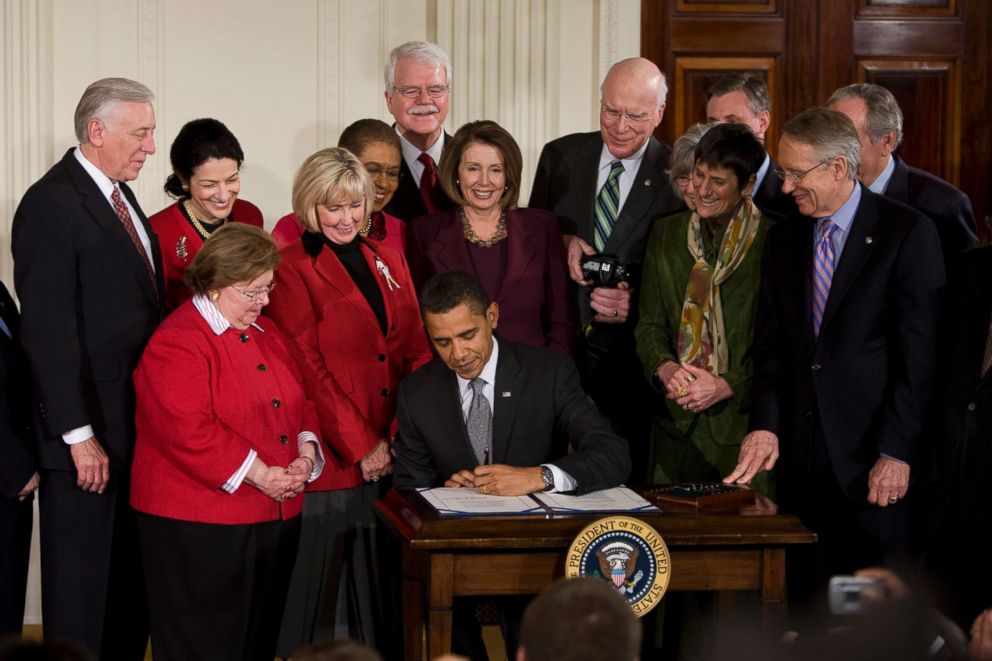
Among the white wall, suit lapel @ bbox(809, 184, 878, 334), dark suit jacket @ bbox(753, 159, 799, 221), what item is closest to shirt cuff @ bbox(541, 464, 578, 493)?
suit lapel @ bbox(809, 184, 878, 334)

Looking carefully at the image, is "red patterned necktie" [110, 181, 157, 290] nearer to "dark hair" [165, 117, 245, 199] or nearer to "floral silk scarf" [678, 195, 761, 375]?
"dark hair" [165, 117, 245, 199]

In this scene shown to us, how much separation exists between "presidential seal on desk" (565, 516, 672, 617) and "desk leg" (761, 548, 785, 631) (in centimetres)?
27

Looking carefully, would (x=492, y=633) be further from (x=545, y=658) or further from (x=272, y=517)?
(x=545, y=658)

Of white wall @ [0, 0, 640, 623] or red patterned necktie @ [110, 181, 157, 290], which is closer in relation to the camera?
red patterned necktie @ [110, 181, 157, 290]

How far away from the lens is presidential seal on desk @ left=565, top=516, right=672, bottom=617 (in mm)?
3434

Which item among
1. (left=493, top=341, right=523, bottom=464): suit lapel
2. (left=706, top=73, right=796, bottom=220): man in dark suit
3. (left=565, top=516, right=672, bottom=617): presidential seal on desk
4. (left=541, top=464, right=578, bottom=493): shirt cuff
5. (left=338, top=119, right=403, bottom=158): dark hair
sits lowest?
(left=565, top=516, right=672, bottom=617): presidential seal on desk

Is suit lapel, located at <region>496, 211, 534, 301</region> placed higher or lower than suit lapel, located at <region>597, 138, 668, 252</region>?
lower

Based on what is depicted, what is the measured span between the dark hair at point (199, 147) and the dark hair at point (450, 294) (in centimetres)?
102

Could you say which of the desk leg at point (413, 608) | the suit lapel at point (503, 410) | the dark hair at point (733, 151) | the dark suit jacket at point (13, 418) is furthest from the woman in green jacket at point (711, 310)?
the dark suit jacket at point (13, 418)

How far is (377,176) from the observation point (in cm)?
484

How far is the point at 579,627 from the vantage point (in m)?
2.04

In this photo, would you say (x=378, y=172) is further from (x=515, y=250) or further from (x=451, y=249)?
(x=515, y=250)

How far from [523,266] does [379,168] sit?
61 cm

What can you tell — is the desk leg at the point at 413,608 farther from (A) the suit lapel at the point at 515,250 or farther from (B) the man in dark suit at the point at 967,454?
(B) the man in dark suit at the point at 967,454
